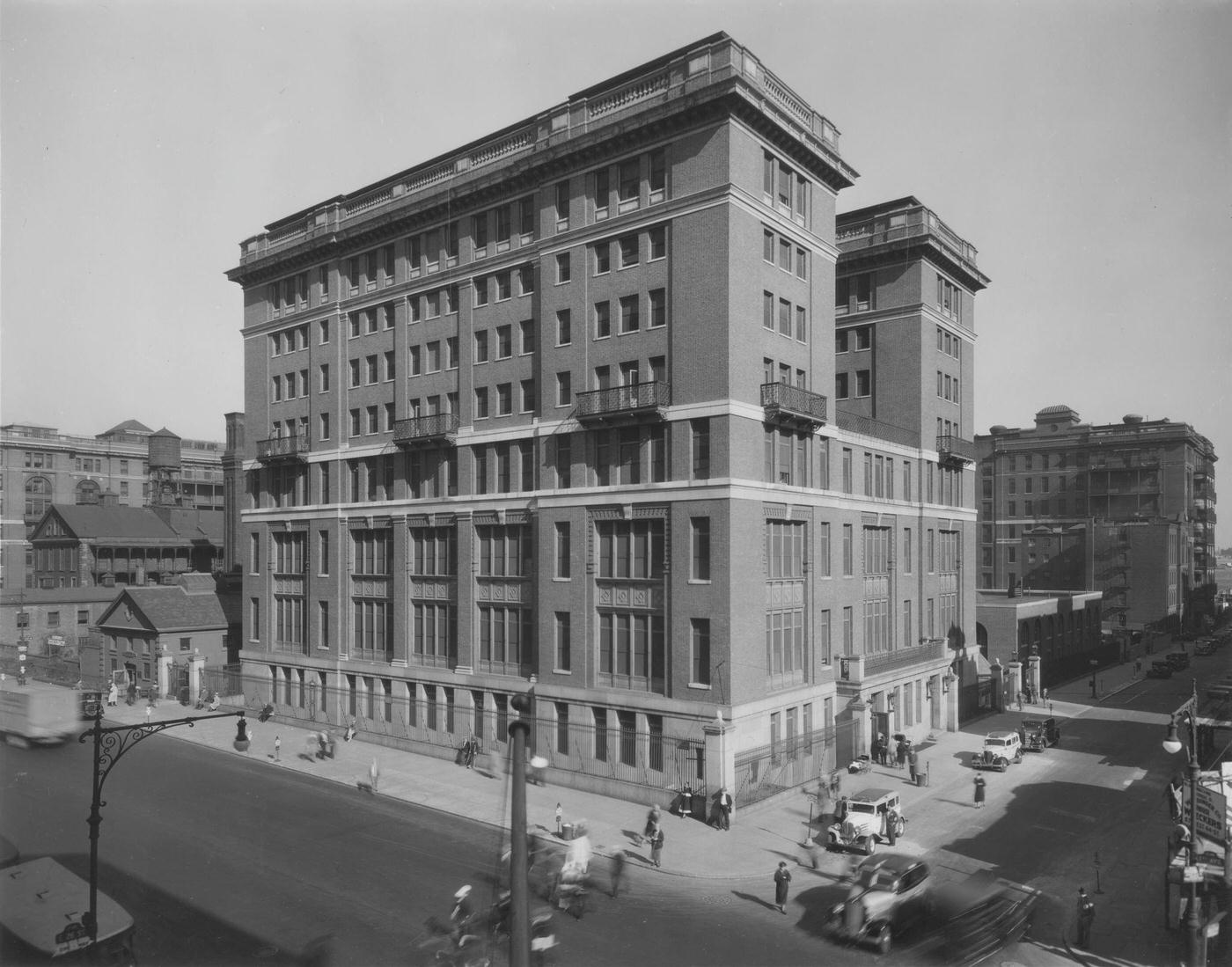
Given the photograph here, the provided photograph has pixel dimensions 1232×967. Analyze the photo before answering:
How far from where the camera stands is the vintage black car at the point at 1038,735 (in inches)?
1734

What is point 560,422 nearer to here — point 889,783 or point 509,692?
point 509,692

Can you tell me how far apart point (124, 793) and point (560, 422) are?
23.8 m

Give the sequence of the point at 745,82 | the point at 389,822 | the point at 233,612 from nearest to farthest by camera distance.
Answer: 1. the point at 389,822
2. the point at 745,82
3. the point at 233,612

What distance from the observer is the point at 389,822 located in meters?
31.7

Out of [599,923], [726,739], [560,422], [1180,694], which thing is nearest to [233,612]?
[560,422]

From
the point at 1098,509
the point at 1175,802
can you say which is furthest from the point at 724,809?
the point at 1098,509

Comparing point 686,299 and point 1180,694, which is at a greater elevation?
point 686,299

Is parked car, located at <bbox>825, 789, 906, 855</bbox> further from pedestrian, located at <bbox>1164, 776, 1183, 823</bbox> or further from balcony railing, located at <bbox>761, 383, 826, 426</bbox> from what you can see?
balcony railing, located at <bbox>761, 383, 826, 426</bbox>

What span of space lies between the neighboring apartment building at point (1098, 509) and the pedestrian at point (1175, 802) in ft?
220

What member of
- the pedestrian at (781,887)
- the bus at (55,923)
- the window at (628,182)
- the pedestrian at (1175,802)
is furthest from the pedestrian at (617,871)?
the window at (628,182)

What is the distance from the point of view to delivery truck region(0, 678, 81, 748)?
1687 inches

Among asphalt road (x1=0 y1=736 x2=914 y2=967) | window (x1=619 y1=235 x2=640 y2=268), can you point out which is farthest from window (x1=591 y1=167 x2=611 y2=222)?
asphalt road (x1=0 y1=736 x2=914 y2=967)

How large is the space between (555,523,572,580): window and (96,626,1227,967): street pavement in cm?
943

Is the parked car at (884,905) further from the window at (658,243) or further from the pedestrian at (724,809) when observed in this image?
the window at (658,243)
